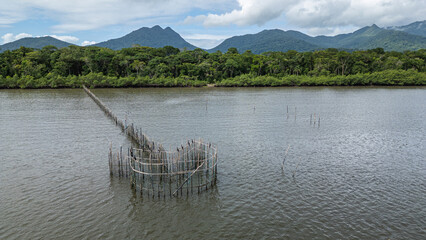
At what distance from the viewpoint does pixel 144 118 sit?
101 ft

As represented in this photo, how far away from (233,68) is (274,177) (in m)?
74.3

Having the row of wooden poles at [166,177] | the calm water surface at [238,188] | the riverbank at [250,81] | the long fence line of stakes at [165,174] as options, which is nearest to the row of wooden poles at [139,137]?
the calm water surface at [238,188]

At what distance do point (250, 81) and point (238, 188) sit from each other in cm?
6854

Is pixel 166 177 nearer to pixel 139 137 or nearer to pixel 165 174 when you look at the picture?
pixel 165 174

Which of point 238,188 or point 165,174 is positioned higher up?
point 165,174

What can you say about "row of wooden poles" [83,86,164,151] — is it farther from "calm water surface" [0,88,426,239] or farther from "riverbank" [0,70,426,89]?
"riverbank" [0,70,426,89]

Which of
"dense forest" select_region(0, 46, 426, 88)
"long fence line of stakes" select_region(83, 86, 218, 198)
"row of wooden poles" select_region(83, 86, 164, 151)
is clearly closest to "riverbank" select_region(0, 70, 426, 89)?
"dense forest" select_region(0, 46, 426, 88)

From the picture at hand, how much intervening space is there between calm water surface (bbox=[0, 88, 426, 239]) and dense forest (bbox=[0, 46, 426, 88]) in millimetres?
47813

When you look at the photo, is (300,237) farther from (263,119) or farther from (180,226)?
Result: (263,119)

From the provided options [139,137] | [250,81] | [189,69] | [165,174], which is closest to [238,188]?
[165,174]

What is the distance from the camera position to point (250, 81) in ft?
262

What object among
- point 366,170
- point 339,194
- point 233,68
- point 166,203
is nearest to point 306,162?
point 366,170

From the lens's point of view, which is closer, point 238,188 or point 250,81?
point 238,188

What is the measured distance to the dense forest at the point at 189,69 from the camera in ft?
232
